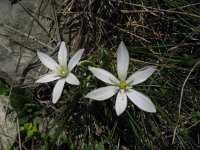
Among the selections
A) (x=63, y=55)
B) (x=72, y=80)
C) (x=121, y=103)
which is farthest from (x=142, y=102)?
(x=63, y=55)

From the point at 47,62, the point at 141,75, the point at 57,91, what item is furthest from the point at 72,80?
the point at 141,75

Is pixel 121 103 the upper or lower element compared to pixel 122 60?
lower

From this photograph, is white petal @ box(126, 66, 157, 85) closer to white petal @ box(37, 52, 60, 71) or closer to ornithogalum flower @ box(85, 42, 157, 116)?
ornithogalum flower @ box(85, 42, 157, 116)

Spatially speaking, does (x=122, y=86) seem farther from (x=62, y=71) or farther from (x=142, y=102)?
(x=62, y=71)

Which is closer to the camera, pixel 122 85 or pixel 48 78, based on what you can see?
pixel 122 85

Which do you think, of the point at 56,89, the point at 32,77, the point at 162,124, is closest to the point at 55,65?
the point at 56,89

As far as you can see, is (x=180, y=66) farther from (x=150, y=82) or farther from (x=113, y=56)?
(x=113, y=56)

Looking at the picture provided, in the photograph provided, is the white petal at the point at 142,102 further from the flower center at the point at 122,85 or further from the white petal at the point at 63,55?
the white petal at the point at 63,55

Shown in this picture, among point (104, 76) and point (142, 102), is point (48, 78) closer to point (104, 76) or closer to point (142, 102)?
point (104, 76)
